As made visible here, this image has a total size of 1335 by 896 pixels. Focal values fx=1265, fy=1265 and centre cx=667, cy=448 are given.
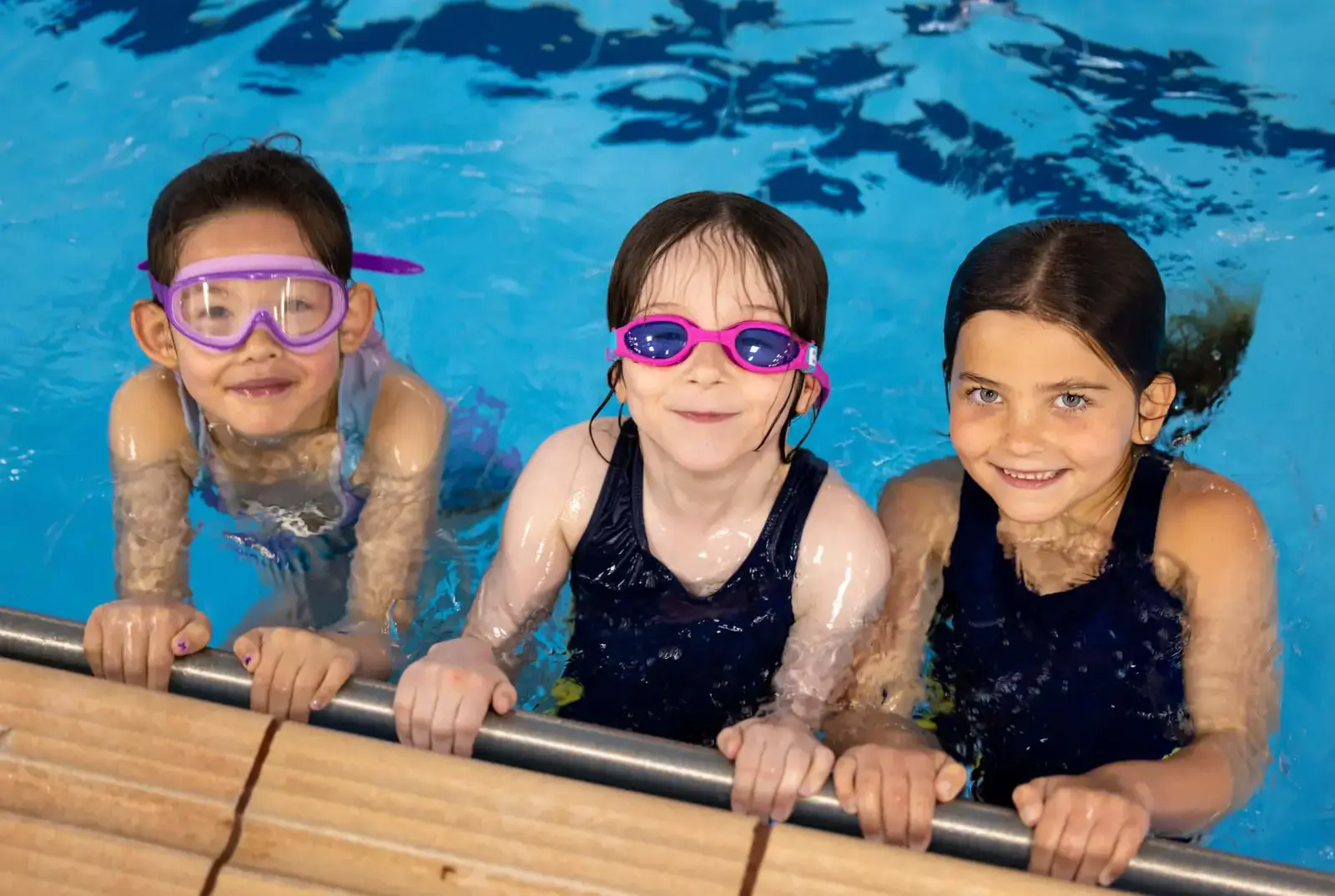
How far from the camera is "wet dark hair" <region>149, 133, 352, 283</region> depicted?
10.1 feet

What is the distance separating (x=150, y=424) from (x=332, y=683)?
131cm

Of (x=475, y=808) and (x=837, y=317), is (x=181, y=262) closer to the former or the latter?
(x=475, y=808)

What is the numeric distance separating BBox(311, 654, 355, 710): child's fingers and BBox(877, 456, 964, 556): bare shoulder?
129 cm

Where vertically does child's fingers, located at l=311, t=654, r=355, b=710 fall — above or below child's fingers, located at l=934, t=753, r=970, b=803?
below

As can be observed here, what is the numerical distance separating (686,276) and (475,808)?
3.78 ft

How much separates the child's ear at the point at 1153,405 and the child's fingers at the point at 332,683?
1700mm

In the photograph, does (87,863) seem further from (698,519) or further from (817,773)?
A: (698,519)

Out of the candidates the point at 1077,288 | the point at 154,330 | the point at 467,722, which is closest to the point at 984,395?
the point at 1077,288

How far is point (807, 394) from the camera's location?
2801 millimetres

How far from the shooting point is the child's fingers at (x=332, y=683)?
2260 millimetres

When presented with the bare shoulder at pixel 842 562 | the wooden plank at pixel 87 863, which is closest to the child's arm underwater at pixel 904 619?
the bare shoulder at pixel 842 562

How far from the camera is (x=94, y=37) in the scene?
246 inches

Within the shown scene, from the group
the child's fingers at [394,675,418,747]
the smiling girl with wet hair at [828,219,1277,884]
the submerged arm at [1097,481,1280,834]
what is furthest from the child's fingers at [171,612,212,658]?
the submerged arm at [1097,481,1280,834]

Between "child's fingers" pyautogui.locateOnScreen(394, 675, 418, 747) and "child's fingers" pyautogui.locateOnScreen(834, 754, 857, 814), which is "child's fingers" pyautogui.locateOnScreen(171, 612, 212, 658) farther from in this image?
"child's fingers" pyautogui.locateOnScreen(834, 754, 857, 814)
